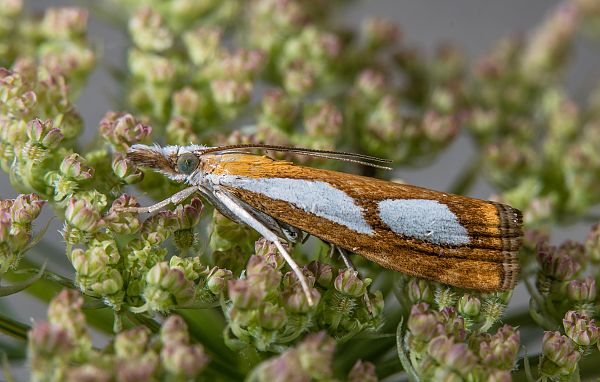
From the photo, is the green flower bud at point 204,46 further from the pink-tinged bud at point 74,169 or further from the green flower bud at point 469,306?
the green flower bud at point 469,306

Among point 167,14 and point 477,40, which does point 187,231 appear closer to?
point 167,14

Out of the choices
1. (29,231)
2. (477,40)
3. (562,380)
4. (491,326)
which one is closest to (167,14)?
(29,231)

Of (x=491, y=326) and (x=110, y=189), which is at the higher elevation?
(x=110, y=189)

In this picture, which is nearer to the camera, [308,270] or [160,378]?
[160,378]

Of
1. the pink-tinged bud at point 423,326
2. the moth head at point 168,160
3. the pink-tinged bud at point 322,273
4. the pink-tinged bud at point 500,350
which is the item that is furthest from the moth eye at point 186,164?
the pink-tinged bud at point 500,350

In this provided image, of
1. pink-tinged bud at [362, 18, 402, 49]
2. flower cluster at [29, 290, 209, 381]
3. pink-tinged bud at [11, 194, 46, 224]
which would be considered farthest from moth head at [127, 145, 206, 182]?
pink-tinged bud at [362, 18, 402, 49]

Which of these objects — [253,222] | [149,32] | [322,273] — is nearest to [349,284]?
[322,273]

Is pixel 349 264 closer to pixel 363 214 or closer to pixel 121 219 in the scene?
pixel 363 214
